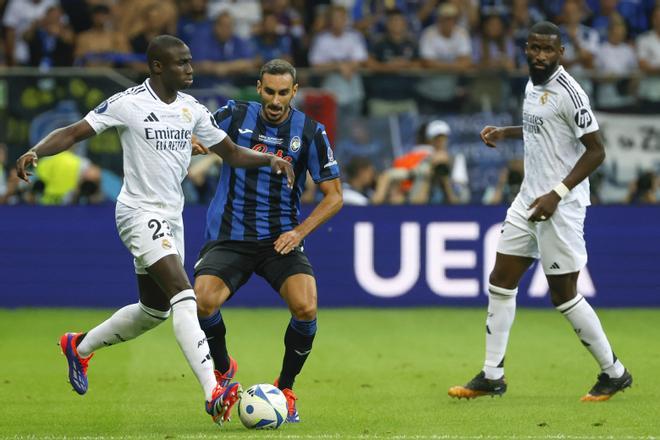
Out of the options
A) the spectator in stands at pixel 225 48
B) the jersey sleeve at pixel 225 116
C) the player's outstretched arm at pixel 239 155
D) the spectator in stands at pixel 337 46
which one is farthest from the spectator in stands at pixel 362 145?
the player's outstretched arm at pixel 239 155

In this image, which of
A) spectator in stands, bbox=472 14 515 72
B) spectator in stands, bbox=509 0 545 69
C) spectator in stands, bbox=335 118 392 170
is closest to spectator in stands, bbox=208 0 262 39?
spectator in stands, bbox=335 118 392 170

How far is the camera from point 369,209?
49.4 feet

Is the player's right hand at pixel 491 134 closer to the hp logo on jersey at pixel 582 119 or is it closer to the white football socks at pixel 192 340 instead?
the hp logo on jersey at pixel 582 119

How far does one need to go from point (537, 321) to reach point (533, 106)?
5.36 m

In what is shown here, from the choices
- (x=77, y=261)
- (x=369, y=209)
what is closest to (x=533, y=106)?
(x=369, y=209)

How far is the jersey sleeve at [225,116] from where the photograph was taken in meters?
8.70

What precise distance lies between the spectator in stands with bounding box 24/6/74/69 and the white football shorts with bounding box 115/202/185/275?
9.17 metres

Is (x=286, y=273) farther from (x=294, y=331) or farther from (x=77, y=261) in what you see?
(x=77, y=261)

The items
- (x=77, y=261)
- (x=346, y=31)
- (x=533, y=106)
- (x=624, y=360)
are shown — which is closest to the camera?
(x=533, y=106)

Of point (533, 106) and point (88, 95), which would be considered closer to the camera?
point (533, 106)

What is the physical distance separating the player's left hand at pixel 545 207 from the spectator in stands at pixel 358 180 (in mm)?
6955

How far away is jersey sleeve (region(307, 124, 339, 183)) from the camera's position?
848 cm

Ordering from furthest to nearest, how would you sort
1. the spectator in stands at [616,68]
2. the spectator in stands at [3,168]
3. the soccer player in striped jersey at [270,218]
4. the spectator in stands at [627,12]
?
the spectator in stands at [627,12] < the spectator in stands at [616,68] < the spectator in stands at [3,168] < the soccer player in striped jersey at [270,218]

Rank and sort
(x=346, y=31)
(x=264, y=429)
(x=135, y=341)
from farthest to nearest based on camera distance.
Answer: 1. (x=346, y=31)
2. (x=135, y=341)
3. (x=264, y=429)
